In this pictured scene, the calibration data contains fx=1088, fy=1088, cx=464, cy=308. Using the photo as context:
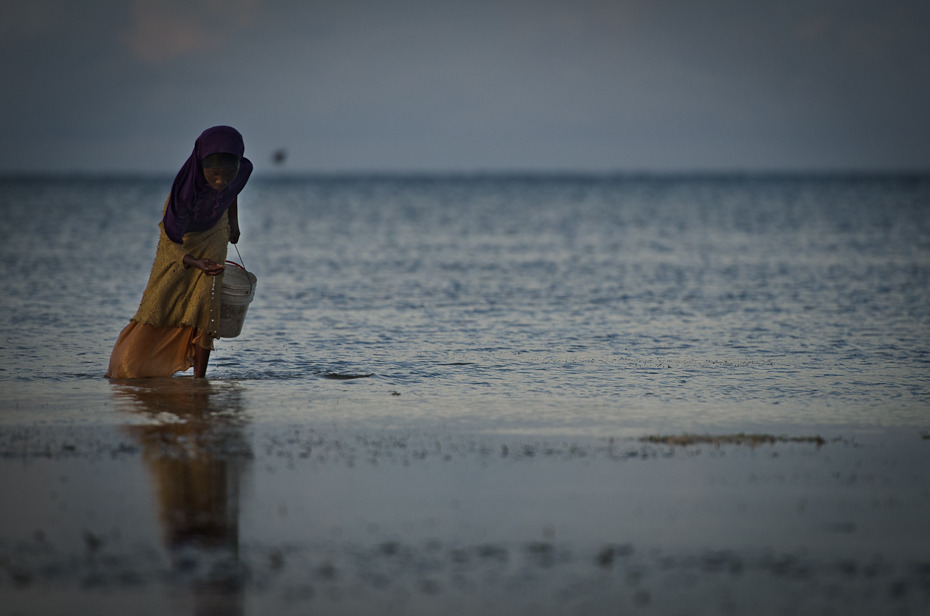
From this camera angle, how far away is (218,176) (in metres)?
8.25

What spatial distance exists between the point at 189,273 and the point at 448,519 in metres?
4.35

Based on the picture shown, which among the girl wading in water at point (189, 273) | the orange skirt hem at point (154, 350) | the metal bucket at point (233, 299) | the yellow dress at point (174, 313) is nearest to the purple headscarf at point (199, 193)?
the girl wading in water at point (189, 273)

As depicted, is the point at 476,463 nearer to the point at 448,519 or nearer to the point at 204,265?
the point at 448,519

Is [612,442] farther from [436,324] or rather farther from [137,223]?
[137,223]

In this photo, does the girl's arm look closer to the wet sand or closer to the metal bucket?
the metal bucket

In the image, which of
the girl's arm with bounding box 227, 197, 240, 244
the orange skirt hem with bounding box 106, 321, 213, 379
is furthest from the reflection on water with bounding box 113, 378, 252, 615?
the girl's arm with bounding box 227, 197, 240, 244

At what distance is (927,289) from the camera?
1769cm

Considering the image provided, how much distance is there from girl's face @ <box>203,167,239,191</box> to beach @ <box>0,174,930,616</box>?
5.16ft

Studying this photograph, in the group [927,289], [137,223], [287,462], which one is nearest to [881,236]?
[927,289]

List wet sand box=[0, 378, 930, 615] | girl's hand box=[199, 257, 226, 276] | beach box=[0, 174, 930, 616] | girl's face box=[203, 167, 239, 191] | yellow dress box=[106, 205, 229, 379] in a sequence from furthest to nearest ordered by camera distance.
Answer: yellow dress box=[106, 205, 229, 379], girl's hand box=[199, 257, 226, 276], girl's face box=[203, 167, 239, 191], beach box=[0, 174, 930, 616], wet sand box=[0, 378, 930, 615]

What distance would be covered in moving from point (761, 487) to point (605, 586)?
173 cm

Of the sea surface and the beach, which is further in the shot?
the sea surface

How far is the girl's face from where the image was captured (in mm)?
8227

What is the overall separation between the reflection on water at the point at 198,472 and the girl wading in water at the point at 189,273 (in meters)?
0.22
